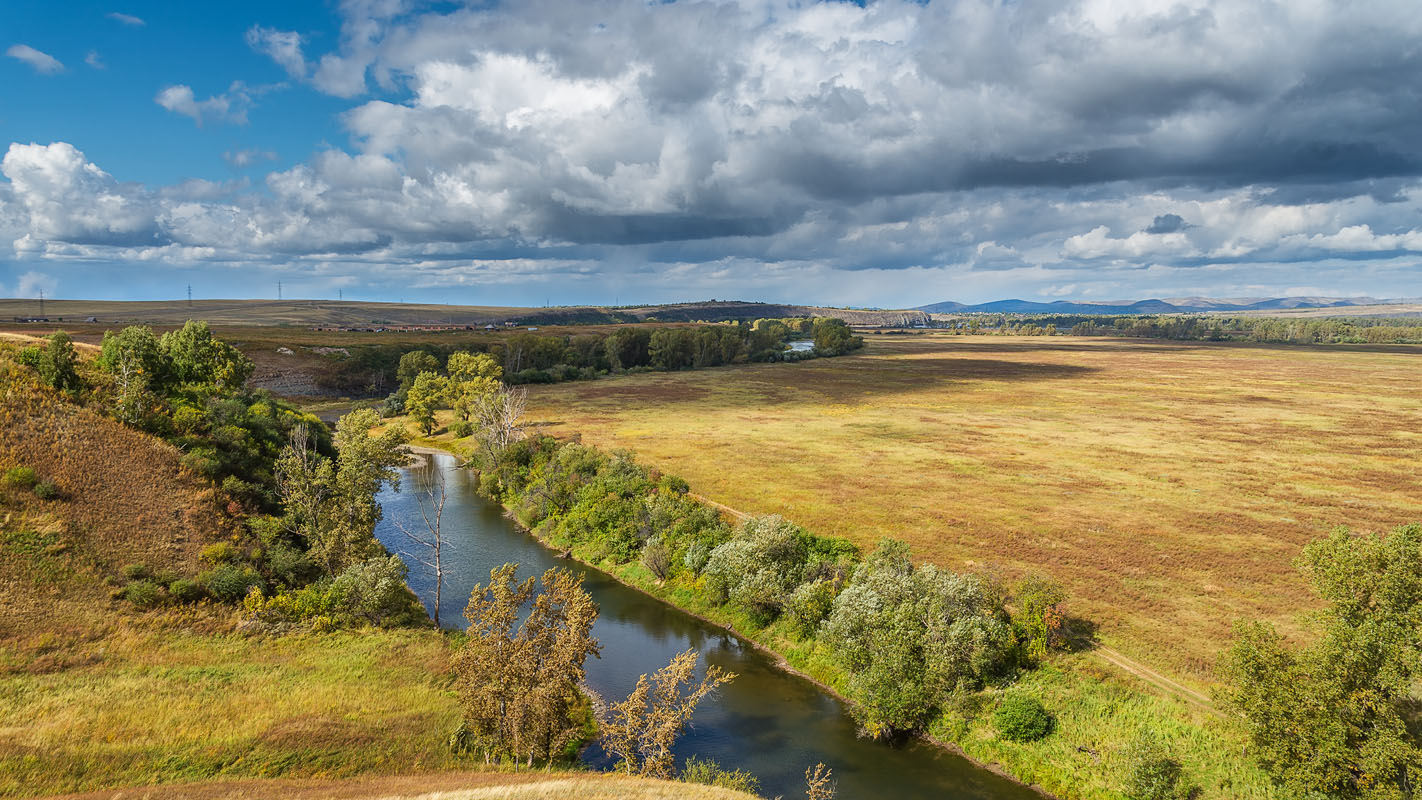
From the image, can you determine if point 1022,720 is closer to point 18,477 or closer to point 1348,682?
point 1348,682

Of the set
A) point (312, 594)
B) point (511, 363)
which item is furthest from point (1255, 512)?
point (511, 363)

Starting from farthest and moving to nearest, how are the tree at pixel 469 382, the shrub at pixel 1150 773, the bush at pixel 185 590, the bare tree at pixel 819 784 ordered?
the tree at pixel 469 382
the bush at pixel 185 590
the bare tree at pixel 819 784
the shrub at pixel 1150 773

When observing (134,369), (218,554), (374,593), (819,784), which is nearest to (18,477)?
(218,554)

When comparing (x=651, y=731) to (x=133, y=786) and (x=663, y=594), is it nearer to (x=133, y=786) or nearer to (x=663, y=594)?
(x=133, y=786)

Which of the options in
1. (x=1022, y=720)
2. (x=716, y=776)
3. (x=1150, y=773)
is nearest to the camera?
(x=1150, y=773)

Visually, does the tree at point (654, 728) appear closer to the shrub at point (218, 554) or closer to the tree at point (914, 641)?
the tree at point (914, 641)

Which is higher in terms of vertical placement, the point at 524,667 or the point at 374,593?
the point at 524,667

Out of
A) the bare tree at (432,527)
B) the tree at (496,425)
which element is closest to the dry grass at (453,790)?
the bare tree at (432,527)
